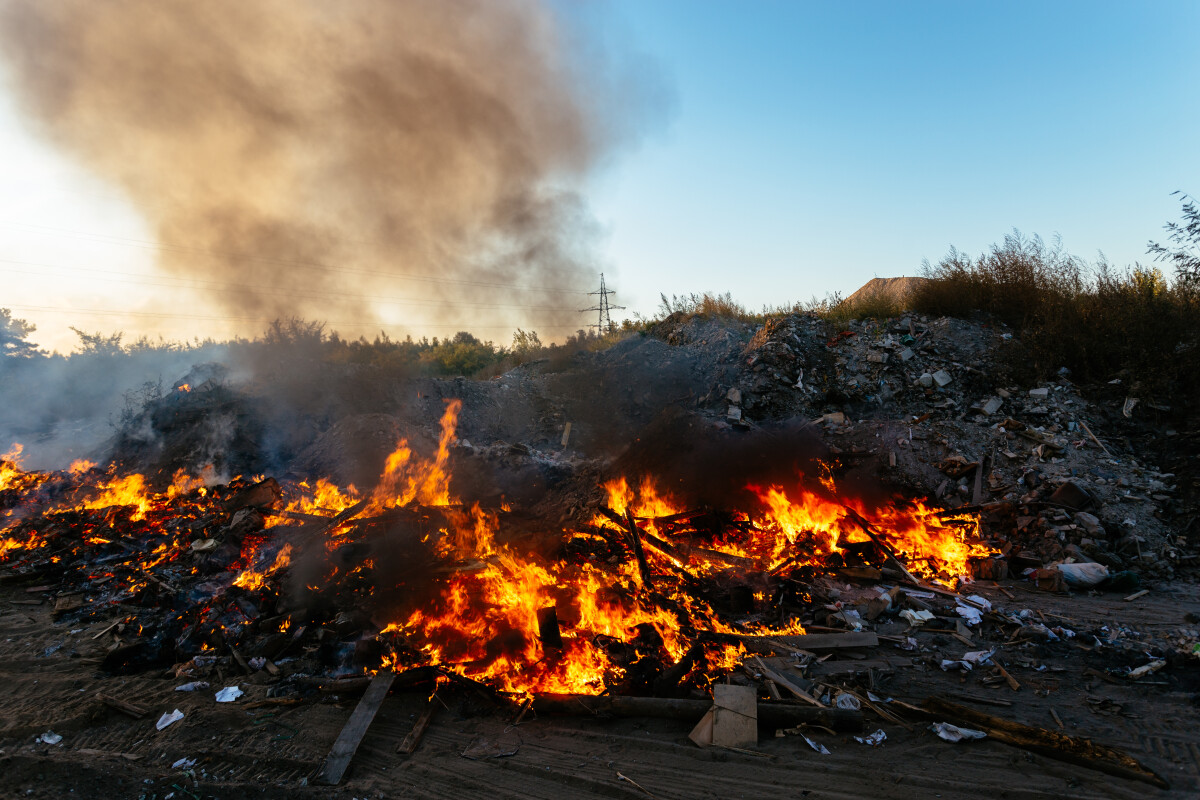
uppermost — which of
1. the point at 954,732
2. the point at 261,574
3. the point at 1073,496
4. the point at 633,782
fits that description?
the point at 1073,496

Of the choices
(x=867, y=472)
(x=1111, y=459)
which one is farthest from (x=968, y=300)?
(x=867, y=472)

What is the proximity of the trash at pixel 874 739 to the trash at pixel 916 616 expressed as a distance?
82.2 inches

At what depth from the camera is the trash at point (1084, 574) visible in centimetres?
586

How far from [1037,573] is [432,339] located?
21306 mm

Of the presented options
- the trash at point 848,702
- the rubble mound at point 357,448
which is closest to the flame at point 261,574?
the rubble mound at point 357,448

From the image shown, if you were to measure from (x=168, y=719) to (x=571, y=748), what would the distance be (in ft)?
10.7

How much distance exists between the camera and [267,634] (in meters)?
5.32

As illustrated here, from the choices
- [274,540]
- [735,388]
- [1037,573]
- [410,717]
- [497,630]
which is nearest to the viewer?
[410,717]

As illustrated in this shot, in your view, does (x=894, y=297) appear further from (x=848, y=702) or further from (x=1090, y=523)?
(x=848, y=702)

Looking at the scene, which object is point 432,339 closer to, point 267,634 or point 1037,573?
point 267,634

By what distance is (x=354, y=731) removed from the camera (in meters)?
3.88

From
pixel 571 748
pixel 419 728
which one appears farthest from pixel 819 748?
pixel 419 728

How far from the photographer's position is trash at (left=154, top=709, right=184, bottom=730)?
4076 millimetres

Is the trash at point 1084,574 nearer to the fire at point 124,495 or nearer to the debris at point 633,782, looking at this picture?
the debris at point 633,782
